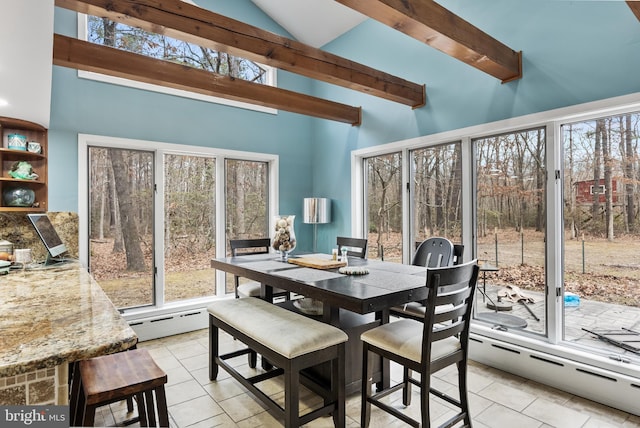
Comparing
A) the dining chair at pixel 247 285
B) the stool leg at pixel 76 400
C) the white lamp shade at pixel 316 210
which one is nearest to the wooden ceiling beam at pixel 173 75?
the white lamp shade at pixel 316 210

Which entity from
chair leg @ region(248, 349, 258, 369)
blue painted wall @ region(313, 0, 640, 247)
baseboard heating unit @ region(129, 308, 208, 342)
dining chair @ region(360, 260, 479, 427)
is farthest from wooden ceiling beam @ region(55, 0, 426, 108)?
baseboard heating unit @ region(129, 308, 208, 342)

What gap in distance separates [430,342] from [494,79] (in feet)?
8.47

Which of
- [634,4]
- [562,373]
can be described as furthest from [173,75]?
[562,373]

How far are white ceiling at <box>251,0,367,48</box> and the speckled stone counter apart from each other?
431cm

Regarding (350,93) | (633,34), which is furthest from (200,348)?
(633,34)

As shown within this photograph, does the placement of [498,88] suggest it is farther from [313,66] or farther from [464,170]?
[313,66]

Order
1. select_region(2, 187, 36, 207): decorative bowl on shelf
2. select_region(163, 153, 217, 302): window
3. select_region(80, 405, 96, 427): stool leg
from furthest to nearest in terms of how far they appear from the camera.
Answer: select_region(163, 153, 217, 302): window < select_region(2, 187, 36, 207): decorative bowl on shelf < select_region(80, 405, 96, 427): stool leg

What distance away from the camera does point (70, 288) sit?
6.77 ft

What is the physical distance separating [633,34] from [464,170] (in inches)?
61.4

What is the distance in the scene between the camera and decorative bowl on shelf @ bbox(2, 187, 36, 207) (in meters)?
3.07

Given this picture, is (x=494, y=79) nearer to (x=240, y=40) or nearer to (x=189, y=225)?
(x=240, y=40)

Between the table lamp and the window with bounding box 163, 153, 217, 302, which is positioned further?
the table lamp

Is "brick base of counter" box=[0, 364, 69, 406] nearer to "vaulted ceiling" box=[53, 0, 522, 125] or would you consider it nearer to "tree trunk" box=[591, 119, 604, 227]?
"vaulted ceiling" box=[53, 0, 522, 125]

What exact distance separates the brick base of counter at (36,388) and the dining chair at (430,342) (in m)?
1.58
